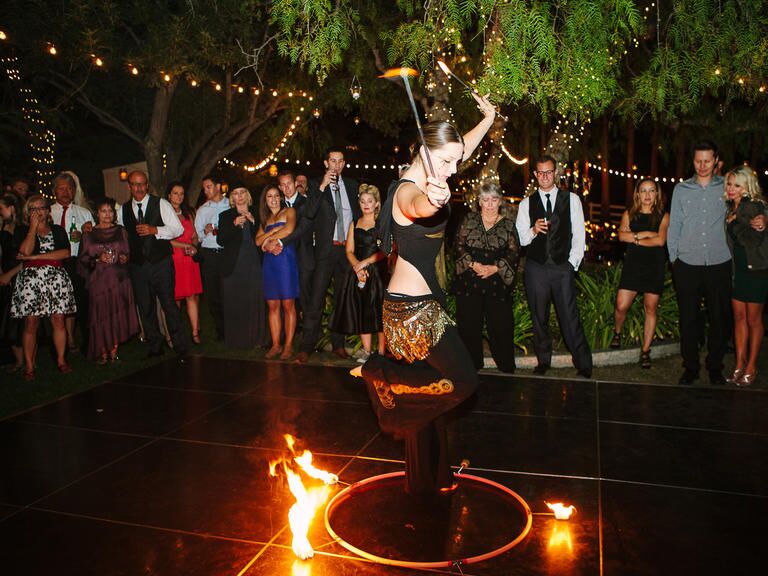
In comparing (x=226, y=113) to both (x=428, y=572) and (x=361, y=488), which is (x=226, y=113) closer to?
(x=361, y=488)

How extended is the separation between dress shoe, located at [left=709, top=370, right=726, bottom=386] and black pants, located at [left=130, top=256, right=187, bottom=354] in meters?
5.68

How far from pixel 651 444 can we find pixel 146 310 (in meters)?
5.64

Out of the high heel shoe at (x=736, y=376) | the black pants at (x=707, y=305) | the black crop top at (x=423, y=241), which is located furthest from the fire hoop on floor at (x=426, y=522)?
the high heel shoe at (x=736, y=376)

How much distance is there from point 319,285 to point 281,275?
0.47 m

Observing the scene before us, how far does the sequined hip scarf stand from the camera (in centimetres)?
377

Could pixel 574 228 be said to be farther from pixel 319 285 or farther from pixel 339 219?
pixel 319 285

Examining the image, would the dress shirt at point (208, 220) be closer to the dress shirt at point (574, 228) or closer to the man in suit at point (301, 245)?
the man in suit at point (301, 245)

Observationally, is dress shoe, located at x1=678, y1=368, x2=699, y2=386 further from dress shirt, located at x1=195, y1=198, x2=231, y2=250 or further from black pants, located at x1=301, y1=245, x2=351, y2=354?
dress shirt, located at x1=195, y1=198, x2=231, y2=250

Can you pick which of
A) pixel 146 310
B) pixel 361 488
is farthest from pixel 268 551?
pixel 146 310

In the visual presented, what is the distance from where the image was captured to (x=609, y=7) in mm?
5070

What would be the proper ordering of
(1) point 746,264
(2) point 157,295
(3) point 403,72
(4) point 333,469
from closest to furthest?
(3) point 403,72, (4) point 333,469, (1) point 746,264, (2) point 157,295

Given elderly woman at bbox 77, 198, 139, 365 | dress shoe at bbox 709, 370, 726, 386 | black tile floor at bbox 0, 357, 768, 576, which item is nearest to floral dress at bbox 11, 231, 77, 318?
elderly woman at bbox 77, 198, 139, 365

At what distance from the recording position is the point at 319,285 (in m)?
7.64

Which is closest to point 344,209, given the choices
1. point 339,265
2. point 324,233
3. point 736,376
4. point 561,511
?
point 324,233
